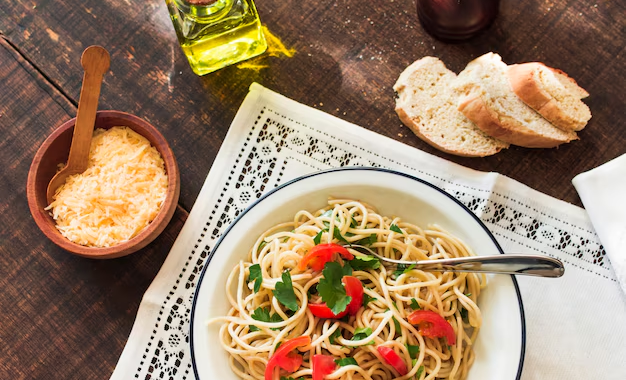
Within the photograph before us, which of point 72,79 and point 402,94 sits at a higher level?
point 402,94

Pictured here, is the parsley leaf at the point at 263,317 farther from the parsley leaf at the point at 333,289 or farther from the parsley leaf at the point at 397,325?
the parsley leaf at the point at 397,325

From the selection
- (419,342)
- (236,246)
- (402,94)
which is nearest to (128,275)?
(236,246)

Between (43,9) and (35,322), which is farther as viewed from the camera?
(43,9)

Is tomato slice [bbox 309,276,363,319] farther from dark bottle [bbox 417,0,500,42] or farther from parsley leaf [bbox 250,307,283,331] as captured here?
dark bottle [bbox 417,0,500,42]

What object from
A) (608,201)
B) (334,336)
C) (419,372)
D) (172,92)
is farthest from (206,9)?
(608,201)

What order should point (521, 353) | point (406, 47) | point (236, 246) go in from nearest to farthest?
point (521, 353) < point (236, 246) < point (406, 47)

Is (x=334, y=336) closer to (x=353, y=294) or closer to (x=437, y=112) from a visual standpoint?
(x=353, y=294)

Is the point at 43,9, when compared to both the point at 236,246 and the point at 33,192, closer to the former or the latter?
the point at 33,192
